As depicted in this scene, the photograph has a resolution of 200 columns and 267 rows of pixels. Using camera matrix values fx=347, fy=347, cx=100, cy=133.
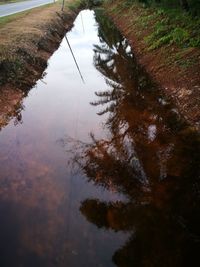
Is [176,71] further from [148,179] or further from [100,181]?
[100,181]

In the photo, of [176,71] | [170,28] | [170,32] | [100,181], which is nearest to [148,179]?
[100,181]

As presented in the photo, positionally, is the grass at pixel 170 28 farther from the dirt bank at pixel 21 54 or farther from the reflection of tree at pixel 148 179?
the dirt bank at pixel 21 54

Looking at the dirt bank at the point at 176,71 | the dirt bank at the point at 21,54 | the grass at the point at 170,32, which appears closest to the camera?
the dirt bank at the point at 176,71

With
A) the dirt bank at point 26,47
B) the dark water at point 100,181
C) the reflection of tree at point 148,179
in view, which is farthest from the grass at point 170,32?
the dirt bank at point 26,47

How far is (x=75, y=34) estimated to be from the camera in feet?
101

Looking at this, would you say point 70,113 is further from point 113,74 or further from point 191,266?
point 191,266

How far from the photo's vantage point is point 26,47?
18.9 m

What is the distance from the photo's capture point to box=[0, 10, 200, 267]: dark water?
6.84 meters

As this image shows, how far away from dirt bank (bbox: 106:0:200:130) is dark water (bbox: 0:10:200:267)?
1.40 ft

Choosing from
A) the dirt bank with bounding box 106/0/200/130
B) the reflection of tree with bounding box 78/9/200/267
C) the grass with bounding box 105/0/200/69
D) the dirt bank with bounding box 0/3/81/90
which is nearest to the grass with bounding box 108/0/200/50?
the grass with bounding box 105/0/200/69

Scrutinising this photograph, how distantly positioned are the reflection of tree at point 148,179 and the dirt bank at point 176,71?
489 mm

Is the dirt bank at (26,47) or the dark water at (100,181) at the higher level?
the dirt bank at (26,47)

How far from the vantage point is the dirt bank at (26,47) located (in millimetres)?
15772

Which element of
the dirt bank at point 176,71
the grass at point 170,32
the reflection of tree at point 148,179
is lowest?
the reflection of tree at point 148,179
